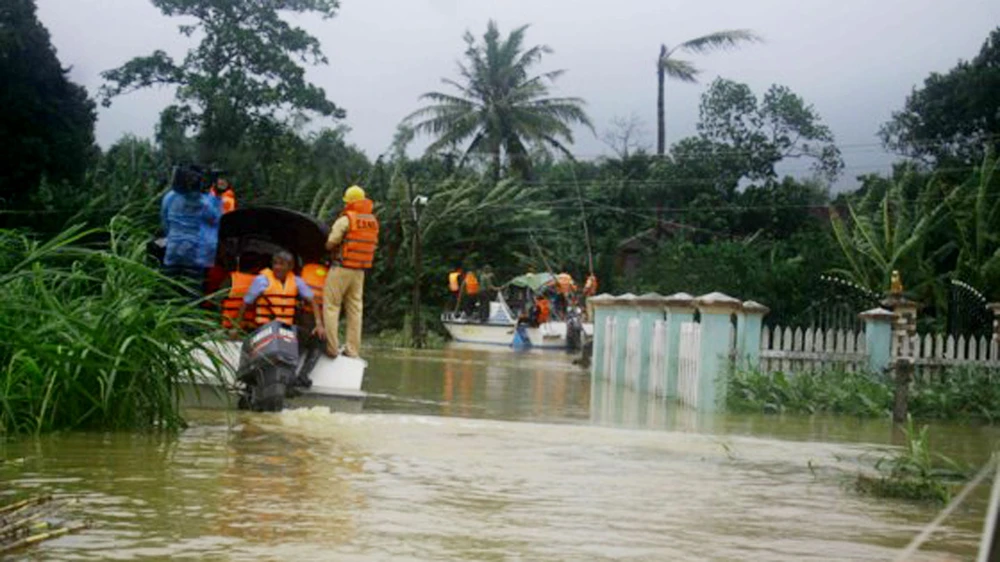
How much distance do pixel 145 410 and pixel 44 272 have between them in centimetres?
115

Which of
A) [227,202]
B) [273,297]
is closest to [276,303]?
[273,297]

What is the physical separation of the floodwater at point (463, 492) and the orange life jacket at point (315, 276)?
1.54 meters

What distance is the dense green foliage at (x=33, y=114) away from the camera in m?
37.8

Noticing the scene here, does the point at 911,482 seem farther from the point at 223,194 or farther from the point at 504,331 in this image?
the point at 504,331

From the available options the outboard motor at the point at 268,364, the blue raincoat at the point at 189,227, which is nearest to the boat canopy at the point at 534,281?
the blue raincoat at the point at 189,227

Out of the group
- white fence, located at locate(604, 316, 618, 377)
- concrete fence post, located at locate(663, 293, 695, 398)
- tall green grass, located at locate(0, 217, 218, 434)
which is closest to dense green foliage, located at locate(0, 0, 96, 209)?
white fence, located at locate(604, 316, 618, 377)

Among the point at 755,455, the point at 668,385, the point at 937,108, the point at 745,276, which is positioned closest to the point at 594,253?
the point at 937,108

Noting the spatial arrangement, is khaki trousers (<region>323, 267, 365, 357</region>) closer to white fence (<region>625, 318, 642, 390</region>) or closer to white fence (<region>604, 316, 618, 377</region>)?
white fence (<region>625, 318, 642, 390</region>)

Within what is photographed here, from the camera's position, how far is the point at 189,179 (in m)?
13.9

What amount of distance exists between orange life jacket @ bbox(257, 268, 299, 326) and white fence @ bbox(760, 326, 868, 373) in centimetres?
637

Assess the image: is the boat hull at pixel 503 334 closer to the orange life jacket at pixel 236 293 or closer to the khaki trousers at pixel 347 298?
the khaki trousers at pixel 347 298

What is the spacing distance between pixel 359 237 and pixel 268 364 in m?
2.89

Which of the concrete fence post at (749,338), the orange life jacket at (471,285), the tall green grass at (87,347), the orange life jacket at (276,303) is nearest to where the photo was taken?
the tall green grass at (87,347)

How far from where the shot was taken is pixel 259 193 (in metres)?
42.7
